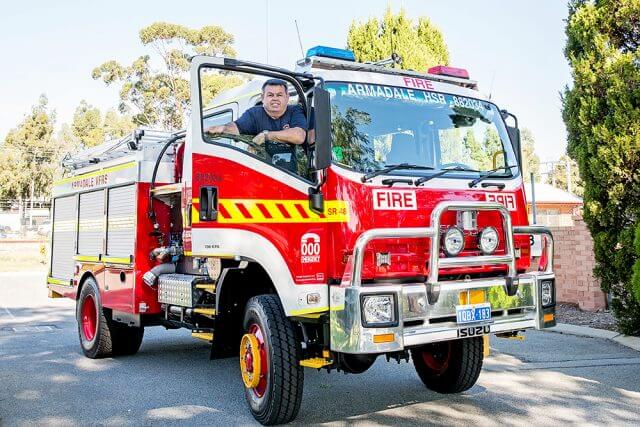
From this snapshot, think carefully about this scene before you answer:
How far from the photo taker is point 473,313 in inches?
197

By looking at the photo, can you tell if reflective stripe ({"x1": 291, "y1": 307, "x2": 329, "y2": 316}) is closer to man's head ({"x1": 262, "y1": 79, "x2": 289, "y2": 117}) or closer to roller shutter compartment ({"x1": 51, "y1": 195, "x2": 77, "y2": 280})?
man's head ({"x1": 262, "y1": 79, "x2": 289, "y2": 117})

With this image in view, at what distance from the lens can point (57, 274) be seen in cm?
999

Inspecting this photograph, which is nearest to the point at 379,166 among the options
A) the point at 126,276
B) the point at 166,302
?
the point at 166,302

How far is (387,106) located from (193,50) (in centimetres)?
3029

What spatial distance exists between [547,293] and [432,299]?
1258 millimetres

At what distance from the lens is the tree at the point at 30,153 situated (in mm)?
48062

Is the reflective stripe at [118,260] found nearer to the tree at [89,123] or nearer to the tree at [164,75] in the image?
the tree at [164,75]

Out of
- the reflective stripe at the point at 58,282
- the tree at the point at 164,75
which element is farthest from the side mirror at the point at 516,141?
the tree at the point at 164,75

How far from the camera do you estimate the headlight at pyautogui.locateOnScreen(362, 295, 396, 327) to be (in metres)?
4.54

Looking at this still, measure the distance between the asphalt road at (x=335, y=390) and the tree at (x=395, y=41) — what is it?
7612 millimetres

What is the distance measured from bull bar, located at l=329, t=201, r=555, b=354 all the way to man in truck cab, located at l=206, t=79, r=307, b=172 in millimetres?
1056

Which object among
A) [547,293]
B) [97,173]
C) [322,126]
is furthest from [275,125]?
[97,173]

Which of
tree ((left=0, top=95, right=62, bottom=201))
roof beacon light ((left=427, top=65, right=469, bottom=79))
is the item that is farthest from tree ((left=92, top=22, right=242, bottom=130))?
roof beacon light ((left=427, top=65, right=469, bottom=79))

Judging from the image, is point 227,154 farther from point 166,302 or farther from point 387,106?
point 166,302
